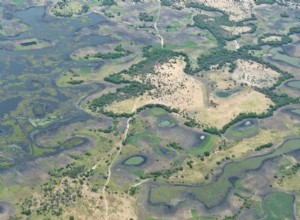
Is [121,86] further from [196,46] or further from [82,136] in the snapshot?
[196,46]

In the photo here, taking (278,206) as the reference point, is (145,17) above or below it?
below

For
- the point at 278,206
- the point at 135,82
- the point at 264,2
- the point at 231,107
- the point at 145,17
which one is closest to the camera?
the point at 278,206

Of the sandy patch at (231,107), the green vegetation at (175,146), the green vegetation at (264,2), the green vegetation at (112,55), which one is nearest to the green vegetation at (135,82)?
the green vegetation at (112,55)

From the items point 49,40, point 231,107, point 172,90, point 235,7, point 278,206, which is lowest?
point 49,40

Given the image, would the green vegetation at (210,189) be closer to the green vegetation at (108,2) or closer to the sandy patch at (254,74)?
the sandy patch at (254,74)

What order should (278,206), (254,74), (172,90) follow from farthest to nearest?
(254,74), (172,90), (278,206)

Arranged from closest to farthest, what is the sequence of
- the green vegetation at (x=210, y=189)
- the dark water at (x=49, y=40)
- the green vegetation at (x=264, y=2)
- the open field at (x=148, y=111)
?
the open field at (x=148, y=111) < the green vegetation at (x=210, y=189) < the dark water at (x=49, y=40) < the green vegetation at (x=264, y=2)

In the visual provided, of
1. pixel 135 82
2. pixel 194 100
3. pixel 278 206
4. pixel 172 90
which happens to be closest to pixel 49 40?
pixel 135 82

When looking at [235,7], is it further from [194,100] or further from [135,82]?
[194,100]
